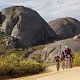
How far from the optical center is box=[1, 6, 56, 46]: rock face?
58131 mm

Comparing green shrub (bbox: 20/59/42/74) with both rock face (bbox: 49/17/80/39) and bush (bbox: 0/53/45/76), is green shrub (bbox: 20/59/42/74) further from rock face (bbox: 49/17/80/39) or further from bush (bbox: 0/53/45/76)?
rock face (bbox: 49/17/80/39)

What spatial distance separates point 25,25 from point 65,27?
491 inches

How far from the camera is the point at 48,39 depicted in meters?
61.8

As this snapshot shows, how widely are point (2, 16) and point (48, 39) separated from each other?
842 centimetres

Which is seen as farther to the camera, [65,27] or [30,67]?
[65,27]

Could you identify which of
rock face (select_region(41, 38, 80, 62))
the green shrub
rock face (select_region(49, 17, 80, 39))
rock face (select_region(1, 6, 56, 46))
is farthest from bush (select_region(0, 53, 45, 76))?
rock face (select_region(49, 17, 80, 39))

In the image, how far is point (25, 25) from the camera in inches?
2327

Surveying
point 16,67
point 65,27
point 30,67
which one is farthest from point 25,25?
point 16,67

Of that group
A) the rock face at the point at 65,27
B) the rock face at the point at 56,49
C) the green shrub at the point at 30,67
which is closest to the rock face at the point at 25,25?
the rock face at the point at 65,27

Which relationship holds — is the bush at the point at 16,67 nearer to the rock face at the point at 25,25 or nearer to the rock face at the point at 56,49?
the rock face at the point at 56,49

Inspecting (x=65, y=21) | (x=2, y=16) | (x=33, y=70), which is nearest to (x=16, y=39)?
(x=2, y=16)

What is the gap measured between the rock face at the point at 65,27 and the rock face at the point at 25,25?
297 inches

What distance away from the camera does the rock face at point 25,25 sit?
191ft

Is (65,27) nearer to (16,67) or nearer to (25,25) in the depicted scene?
(25,25)
